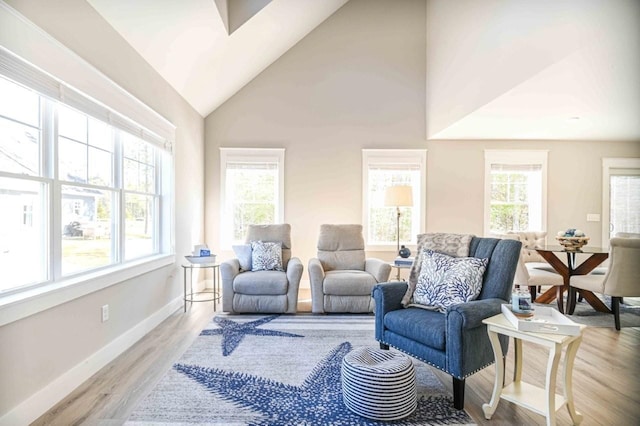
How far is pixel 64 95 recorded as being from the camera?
87.2 inches

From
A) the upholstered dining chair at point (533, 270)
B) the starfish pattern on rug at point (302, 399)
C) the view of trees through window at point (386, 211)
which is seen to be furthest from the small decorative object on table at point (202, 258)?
the upholstered dining chair at point (533, 270)

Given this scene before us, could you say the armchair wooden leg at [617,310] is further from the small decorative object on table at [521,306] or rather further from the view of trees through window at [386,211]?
the view of trees through window at [386,211]

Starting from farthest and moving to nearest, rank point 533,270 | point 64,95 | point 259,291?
1. point 533,270
2. point 259,291
3. point 64,95

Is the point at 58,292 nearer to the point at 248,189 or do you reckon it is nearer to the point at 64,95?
the point at 64,95

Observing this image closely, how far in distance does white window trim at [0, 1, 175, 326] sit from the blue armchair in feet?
6.96

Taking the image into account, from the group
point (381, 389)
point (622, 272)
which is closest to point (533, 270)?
point (622, 272)

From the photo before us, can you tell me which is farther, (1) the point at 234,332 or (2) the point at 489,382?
(1) the point at 234,332

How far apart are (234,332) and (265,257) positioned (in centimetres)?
108

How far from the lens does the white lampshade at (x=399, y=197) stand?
179 inches

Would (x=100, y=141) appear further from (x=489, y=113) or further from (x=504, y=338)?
(x=489, y=113)

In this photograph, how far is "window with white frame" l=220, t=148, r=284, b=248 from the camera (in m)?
5.23

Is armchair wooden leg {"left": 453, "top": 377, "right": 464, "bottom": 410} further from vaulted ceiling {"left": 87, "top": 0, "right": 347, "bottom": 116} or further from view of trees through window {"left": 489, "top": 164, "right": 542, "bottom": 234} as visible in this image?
view of trees through window {"left": 489, "top": 164, "right": 542, "bottom": 234}

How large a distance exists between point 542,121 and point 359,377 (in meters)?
4.12

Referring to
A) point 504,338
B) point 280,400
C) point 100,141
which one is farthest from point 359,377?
point 100,141
